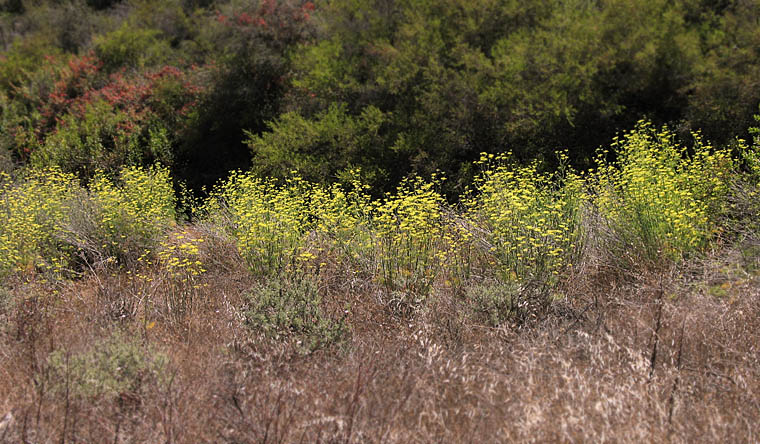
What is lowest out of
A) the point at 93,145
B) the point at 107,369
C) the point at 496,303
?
the point at 93,145

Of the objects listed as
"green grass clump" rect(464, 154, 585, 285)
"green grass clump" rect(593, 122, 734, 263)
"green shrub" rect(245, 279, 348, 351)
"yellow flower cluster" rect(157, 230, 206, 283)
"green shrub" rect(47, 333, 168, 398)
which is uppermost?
"green grass clump" rect(593, 122, 734, 263)

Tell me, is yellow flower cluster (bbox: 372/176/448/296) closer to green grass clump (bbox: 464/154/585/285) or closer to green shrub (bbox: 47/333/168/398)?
green grass clump (bbox: 464/154/585/285)

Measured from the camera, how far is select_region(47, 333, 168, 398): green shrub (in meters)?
3.27

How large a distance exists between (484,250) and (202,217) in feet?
15.6

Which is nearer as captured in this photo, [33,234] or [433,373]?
[433,373]

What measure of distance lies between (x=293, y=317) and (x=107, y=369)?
129 centimetres

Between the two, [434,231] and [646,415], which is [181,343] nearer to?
[434,231]

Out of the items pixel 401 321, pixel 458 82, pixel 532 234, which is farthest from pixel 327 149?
pixel 401 321

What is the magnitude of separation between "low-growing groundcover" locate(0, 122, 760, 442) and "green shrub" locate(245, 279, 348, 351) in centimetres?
2

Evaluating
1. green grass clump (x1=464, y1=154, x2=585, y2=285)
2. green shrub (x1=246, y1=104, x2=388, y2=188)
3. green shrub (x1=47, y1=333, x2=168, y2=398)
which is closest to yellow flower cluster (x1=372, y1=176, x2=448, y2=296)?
green grass clump (x1=464, y1=154, x2=585, y2=285)

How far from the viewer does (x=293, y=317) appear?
13.6 ft

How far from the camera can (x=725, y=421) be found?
2922 millimetres

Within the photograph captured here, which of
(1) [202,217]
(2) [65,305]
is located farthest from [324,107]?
(2) [65,305]

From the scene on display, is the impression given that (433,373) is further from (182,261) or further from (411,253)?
(182,261)
